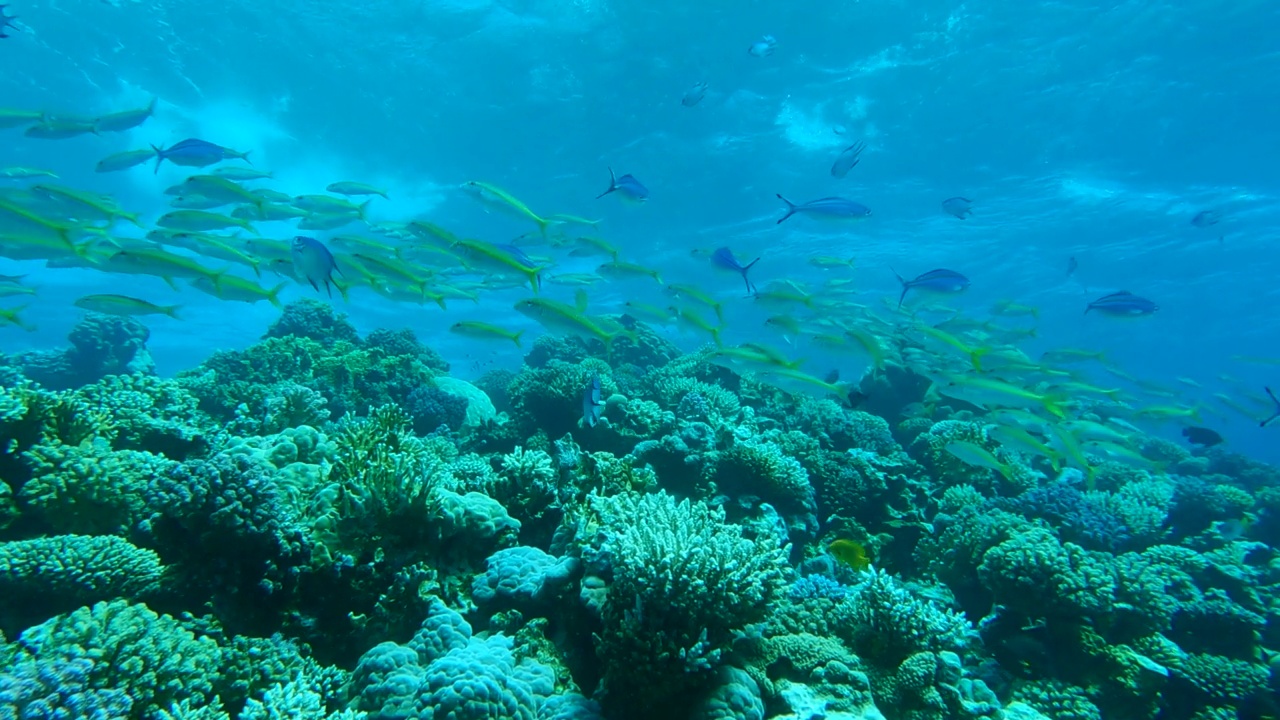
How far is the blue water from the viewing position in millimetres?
16672

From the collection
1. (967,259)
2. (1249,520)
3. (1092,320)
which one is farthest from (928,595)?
(1092,320)

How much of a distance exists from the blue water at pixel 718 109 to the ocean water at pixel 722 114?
10 centimetres

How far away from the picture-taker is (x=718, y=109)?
20.8 m

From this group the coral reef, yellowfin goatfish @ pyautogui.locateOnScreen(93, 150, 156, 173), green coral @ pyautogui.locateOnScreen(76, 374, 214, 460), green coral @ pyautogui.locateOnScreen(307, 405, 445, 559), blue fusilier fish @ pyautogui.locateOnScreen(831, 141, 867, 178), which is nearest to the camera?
the coral reef

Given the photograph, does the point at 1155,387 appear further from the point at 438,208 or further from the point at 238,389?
the point at 438,208

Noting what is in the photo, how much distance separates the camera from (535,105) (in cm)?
2020

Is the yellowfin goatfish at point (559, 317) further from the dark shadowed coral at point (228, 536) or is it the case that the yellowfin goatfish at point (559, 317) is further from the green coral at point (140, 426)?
the dark shadowed coral at point (228, 536)

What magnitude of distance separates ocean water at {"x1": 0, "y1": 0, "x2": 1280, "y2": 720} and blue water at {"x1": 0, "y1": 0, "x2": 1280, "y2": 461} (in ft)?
0.31

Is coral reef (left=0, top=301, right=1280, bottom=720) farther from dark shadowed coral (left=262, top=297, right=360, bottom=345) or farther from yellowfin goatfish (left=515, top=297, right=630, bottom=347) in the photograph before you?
dark shadowed coral (left=262, top=297, right=360, bottom=345)

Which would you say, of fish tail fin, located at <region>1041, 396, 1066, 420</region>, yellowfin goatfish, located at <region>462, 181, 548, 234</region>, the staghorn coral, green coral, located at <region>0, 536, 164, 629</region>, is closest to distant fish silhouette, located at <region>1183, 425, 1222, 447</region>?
fish tail fin, located at <region>1041, 396, 1066, 420</region>

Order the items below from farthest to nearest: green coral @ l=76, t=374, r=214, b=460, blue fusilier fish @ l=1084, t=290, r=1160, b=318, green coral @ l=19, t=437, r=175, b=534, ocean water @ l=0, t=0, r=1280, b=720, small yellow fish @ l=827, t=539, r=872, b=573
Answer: ocean water @ l=0, t=0, r=1280, b=720 < blue fusilier fish @ l=1084, t=290, r=1160, b=318 < small yellow fish @ l=827, t=539, r=872, b=573 < green coral @ l=76, t=374, r=214, b=460 < green coral @ l=19, t=437, r=175, b=534

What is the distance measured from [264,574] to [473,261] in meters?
4.83

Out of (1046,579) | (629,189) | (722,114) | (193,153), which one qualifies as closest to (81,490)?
(193,153)

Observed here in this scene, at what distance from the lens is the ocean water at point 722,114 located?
16578 mm
